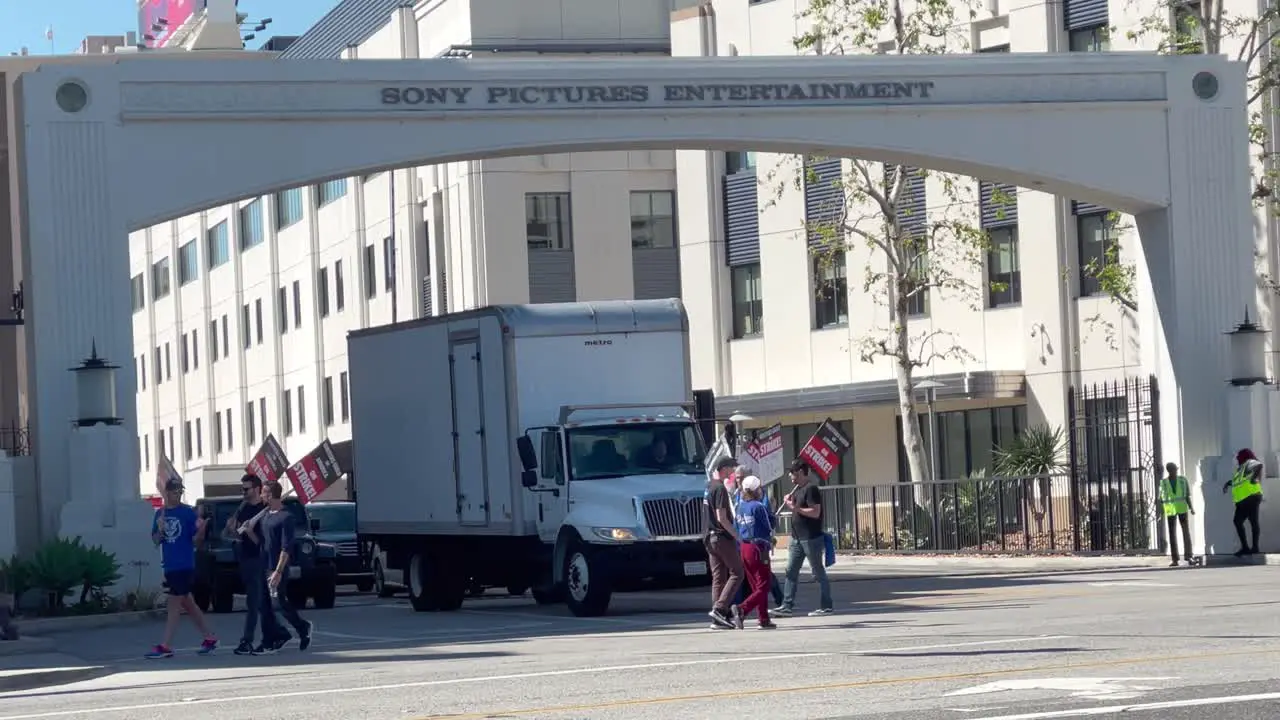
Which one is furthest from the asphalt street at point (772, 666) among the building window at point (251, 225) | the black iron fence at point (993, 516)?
the building window at point (251, 225)

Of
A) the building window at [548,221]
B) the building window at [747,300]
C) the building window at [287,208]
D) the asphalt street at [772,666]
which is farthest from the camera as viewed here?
the building window at [287,208]

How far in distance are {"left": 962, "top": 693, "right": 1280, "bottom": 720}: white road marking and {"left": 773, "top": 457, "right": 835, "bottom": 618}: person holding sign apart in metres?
10.5

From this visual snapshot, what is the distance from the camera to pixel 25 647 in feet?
72.2

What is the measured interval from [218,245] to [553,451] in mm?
53846

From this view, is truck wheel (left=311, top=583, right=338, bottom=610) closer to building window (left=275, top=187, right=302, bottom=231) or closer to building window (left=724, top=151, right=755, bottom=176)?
building window (left=724, top=151, right=755, bottom=176)

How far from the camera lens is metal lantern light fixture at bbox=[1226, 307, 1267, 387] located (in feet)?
98.3

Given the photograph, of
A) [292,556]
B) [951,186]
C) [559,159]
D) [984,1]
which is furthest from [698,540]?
[559,159]

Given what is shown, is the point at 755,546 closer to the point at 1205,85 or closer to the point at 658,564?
the point at 658,564

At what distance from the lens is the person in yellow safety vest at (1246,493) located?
29.1m

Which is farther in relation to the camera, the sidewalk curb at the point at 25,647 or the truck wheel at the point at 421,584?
the truck wheel at the point at 421,584

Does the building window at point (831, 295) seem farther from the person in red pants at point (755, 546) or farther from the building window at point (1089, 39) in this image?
the person in red pants at point (755, 546)

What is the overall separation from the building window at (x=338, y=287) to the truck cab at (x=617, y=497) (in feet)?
129

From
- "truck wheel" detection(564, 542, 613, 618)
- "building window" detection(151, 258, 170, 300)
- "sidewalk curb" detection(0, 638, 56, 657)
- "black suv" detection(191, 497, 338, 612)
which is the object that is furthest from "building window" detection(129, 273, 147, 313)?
"sidewalk curb" detection(0, 638, 56, 657)

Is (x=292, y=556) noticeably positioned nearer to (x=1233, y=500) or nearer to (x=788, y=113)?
(x=788, y=113)
